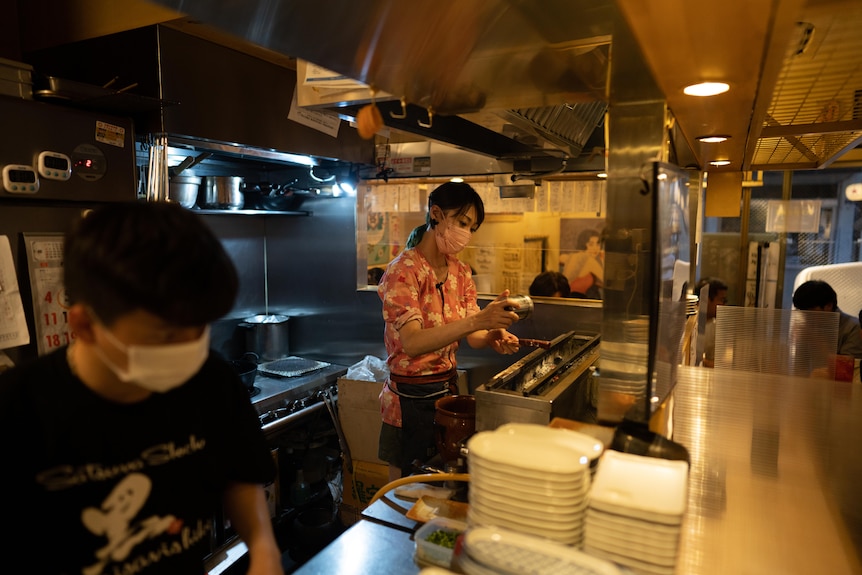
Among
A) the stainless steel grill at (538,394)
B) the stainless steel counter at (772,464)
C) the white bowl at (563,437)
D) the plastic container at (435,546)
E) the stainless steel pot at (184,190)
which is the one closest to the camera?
the white bowl at (563,437)

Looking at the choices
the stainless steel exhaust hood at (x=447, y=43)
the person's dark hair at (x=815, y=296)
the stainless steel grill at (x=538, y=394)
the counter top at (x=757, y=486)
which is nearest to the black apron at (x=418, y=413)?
the stainless steel grill at (x=538, y=394)

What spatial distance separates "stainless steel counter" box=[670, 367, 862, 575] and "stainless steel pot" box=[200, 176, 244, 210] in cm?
261

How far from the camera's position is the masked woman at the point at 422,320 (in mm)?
2271

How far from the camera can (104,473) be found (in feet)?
3.17

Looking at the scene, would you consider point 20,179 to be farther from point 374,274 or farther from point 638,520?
point 374,274

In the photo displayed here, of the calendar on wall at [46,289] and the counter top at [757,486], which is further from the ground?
the calendar on wall at [46,289]

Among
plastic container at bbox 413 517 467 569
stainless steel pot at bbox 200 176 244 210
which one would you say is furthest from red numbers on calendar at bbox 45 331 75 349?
plastic container at bbox 413 517 467 569

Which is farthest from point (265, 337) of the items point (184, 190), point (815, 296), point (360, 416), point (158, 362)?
point (815, 296)

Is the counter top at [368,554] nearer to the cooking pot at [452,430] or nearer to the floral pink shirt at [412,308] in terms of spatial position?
the cooking pot at [452,430]

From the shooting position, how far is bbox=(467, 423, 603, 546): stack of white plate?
884 millimetres

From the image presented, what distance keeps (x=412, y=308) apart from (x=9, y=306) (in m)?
1.38

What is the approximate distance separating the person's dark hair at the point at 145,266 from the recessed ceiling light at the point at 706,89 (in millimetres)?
969

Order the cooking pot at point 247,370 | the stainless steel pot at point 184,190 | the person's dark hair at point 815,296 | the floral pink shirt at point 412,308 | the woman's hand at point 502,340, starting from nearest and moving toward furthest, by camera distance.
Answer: the floral pink shirt at point 412,308, the woman's hand at point 502,340, the stainless steel pot at point 184,190, the cooking pot at point 247,370, the person's dark hair at point 815,296

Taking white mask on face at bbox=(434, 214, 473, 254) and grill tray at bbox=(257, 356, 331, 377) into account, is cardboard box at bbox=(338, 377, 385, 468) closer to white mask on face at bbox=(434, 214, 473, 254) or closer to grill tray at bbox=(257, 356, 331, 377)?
grill tray at bbox=(257, 356, 331, 377)
